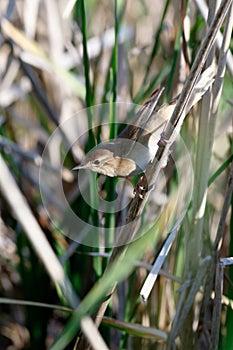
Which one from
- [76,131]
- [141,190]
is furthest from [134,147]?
[76,131]

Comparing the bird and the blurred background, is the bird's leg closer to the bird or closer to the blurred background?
the bird

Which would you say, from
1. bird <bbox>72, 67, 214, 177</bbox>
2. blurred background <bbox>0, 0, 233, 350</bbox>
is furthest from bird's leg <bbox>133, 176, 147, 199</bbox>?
blurred background <bbox>0, 0, 233, 350</bbox>

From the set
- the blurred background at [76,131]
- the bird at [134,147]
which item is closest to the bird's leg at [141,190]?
the bird at [134,147]

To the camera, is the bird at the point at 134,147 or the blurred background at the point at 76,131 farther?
the blurred background at the point at 76,131

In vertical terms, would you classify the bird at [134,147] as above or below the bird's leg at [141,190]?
above

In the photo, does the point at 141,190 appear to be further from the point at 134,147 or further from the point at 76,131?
the point at 76,131

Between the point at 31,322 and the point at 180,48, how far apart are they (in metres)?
0.56

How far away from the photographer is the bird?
61cm

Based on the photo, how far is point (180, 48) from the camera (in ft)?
2.85

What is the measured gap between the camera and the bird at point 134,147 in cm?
61

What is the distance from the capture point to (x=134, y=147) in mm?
621

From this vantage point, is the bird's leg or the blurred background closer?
the bird's leg

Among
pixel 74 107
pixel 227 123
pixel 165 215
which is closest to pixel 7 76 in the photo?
pixel 74 107

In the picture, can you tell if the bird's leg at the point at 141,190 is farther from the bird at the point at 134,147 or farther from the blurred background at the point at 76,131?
the blurred background at the point at 76,131
